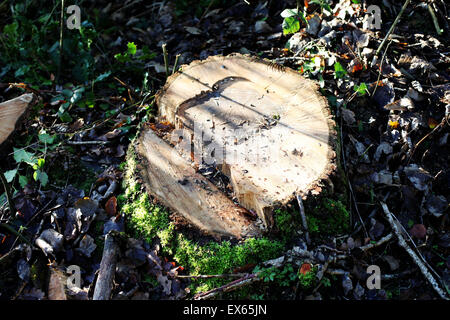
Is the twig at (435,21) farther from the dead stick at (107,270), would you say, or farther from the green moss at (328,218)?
the dead stick at (107,270)

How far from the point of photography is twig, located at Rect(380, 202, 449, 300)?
2420mm

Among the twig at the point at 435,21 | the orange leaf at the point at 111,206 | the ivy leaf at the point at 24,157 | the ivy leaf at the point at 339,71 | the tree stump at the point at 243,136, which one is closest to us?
the tree stump at the point at 243,136

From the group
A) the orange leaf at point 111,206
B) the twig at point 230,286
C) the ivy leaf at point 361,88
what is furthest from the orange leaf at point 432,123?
the orange leaf at point 111,206

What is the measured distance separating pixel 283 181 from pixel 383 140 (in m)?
1.02

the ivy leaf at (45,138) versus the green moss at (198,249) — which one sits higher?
the ivy leaf at (45,138)

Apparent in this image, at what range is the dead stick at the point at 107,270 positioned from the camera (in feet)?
7.63

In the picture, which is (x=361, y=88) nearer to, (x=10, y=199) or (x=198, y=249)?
(x=198, y=249)

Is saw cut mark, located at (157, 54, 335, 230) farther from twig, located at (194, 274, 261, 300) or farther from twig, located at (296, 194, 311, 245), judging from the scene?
twig, located at (194, 274, 261, 300)

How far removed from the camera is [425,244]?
102 inches

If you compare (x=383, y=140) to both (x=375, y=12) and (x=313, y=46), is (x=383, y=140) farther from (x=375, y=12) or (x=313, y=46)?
(x=375, y=12)

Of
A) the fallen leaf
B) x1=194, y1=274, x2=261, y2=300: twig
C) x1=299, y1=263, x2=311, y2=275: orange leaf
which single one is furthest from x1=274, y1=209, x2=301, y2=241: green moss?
the fallen leaf

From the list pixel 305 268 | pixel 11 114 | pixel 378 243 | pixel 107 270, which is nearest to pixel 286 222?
pixel 305 268

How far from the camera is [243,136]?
277 cm
